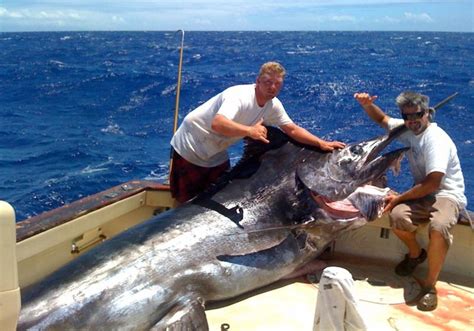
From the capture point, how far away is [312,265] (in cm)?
382

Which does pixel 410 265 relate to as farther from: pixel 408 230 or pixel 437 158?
pixel 437 158

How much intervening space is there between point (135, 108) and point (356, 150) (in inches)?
597

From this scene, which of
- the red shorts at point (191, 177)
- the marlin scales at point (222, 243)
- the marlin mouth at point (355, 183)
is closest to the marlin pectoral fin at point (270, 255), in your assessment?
the marlin scales at point (222, 243)

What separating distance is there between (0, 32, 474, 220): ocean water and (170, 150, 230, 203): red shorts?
15.2ft

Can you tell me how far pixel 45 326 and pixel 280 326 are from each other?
1.22m

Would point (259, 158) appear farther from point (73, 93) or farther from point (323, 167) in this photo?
point (73, 93)

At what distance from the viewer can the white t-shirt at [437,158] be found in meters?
3.46

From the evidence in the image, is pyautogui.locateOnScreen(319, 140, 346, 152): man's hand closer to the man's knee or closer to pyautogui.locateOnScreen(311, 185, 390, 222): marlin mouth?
pyautogui.locateOnScreen(311, 185, 390, 222): marlin mouth

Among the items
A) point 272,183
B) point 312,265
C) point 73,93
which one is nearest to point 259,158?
point 272,183

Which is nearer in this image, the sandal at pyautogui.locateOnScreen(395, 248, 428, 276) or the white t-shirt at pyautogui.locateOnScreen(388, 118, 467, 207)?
the white t-shirt at pyautogui.locateOnScreen(388, 118, 467, 207)

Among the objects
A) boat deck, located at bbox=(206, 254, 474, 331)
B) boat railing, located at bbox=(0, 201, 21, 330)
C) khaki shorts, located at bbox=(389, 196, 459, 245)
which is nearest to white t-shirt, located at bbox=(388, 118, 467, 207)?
khaki shorts, located at bbox=(389, 196, 459, 245)

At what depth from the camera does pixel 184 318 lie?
9.27 ft

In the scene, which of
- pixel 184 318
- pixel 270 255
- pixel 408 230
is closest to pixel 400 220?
pixel 408 230

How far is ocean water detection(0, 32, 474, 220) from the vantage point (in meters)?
10.3
